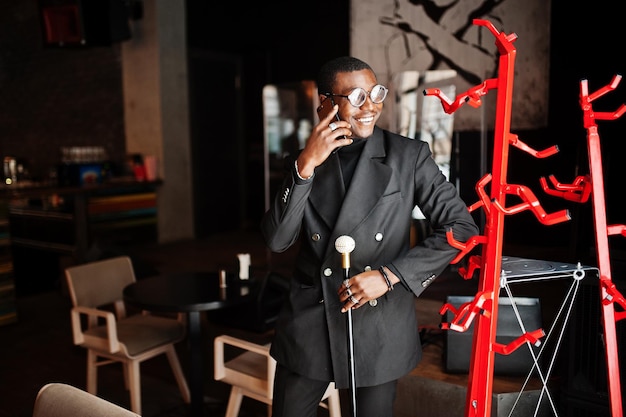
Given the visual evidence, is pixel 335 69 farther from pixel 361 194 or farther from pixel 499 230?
pixel 499 230

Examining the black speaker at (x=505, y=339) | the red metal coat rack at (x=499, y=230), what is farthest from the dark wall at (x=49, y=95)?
the red metal coat rack at (x=499, y=230)

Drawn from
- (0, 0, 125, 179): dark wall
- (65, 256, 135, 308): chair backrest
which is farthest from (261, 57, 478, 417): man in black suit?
(0, 0, 125, 179): dark wall

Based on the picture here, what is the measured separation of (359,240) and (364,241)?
0.05 ft

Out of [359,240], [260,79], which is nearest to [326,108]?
[359,240]

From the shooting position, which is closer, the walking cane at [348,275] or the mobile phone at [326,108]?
the walking cane at [348,275]

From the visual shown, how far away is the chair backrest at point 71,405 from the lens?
4.38ft

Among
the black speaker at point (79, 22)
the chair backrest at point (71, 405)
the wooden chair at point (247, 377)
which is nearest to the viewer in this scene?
Answer: the chair backrest at point (71, 405)

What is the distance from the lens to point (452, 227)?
59.9 inches

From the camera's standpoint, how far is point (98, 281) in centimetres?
337

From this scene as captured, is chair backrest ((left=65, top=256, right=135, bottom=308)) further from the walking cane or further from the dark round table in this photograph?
the walking cane

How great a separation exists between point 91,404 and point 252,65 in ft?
22.6

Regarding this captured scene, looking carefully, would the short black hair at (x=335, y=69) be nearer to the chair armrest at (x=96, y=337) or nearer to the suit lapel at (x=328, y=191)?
the suit lapel at (x=328, y=191)

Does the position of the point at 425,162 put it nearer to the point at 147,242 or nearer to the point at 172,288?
the point at 172,288

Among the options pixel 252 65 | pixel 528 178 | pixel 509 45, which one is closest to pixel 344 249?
pixel 509 45
